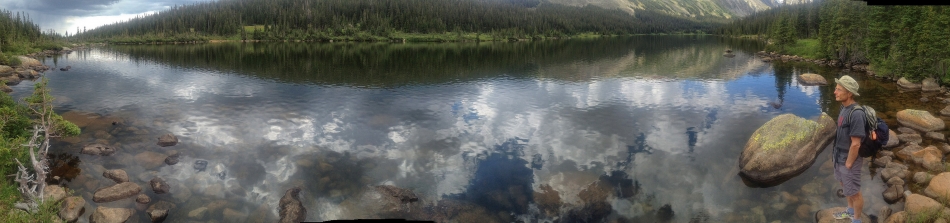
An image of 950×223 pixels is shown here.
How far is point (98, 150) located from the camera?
2723 cm

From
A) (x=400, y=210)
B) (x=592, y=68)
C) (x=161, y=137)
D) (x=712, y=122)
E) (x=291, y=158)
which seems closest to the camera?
(x=400, y=210)

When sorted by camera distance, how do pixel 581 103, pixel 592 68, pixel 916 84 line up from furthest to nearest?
pixel 592 68 < pixel 916 84 < pixel 581 103

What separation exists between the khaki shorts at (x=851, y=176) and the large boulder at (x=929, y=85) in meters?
48.1

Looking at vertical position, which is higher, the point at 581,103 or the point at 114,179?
the point at 581,103

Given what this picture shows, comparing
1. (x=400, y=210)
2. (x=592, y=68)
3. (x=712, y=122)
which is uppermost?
(x=592, y=68)

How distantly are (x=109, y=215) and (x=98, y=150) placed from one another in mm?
11883

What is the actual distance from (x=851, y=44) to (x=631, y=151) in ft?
245

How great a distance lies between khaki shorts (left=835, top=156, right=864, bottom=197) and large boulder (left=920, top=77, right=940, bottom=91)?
158 feet

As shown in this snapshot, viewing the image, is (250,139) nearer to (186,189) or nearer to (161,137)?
(161,137)

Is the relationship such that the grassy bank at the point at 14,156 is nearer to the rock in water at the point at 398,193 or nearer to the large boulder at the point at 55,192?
the large boulder at the point at 55,192

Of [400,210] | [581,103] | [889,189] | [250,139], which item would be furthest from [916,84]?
[250,139]

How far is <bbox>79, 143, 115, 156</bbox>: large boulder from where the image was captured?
2696 cm

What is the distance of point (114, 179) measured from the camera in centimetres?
2297

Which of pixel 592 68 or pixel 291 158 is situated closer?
pixel 291 158
